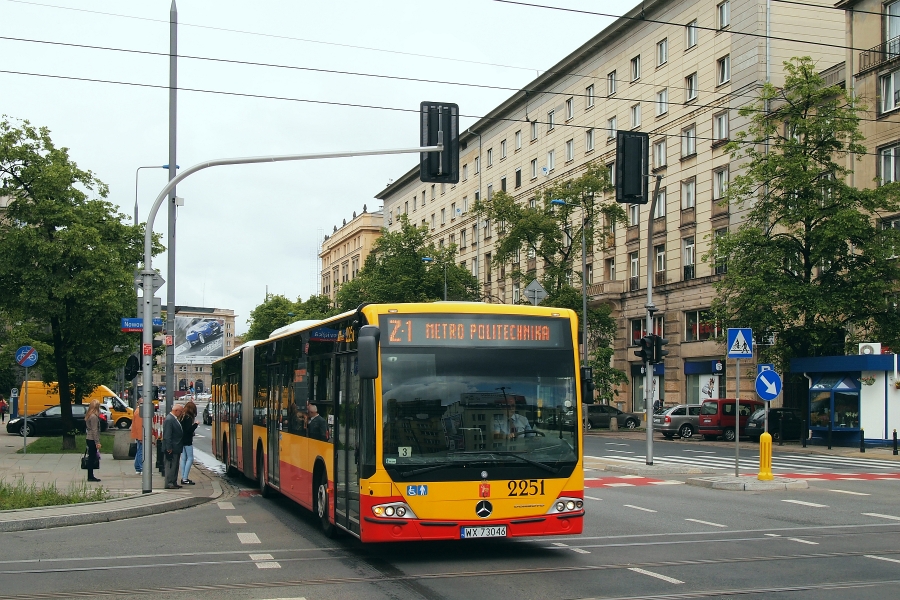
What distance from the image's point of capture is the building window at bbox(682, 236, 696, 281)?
5291 cm

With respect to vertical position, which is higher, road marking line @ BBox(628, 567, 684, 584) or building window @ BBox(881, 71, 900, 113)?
building window @ BBox(881, 71, 900, 113)

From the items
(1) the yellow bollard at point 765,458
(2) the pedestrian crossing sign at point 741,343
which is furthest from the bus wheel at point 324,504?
(2) the pedestrian crossing sign at point 741,343

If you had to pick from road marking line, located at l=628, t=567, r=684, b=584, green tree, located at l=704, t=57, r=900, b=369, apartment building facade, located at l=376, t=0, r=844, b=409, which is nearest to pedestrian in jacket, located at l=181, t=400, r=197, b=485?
road marking line, located at l=628, t=567, r=684, b=584

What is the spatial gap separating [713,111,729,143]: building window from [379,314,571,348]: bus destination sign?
135ft

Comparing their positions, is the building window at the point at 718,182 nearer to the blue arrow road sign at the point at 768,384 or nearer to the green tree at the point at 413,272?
the green tree at the point at 413,272

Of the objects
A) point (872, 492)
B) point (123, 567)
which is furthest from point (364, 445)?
point (872, 492)

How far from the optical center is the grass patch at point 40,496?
618 inches

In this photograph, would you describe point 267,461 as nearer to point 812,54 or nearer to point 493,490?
point 493,490

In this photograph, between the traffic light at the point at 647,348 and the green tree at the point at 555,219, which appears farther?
the green tree at the point at 555,219

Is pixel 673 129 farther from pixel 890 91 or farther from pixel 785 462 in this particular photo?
pixel 785 462

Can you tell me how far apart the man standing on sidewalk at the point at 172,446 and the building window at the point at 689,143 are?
38709 mm

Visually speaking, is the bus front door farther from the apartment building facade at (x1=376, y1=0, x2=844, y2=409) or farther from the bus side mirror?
the apartment building facade at (x1=376, y1=0, x2=844, y2=409)

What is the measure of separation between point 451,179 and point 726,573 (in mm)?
8138

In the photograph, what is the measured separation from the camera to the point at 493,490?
34.2 ft
